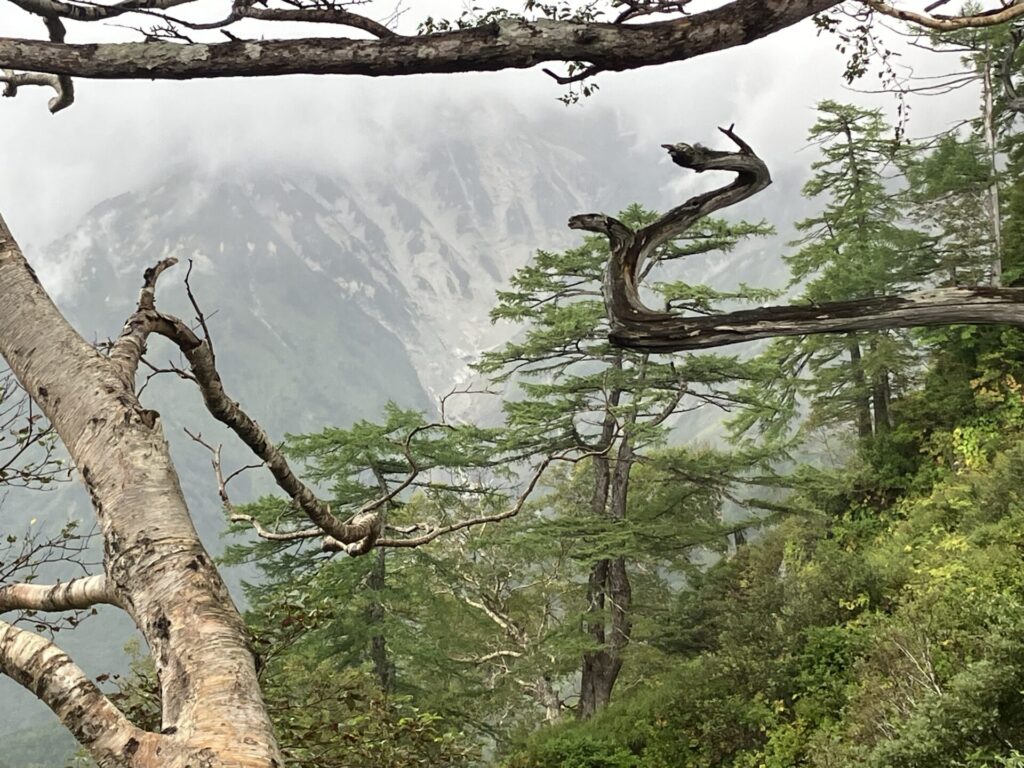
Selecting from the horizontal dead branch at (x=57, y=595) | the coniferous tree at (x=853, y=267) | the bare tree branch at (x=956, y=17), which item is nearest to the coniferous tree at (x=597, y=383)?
the coniferous tree at (x=853, y=267)

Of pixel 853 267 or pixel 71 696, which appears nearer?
pixel 71 696

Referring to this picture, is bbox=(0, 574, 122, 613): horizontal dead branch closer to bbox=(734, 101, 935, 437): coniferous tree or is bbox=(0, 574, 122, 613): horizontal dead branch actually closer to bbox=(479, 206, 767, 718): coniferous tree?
bbox=(479, 206, 767, 718): coniferous tree

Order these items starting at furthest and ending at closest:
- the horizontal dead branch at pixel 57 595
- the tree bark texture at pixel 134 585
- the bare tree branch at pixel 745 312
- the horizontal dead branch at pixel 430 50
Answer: the bare tree branch at pixel 745 312
the horizontal dead branch at pixel 430 50
the horizontal dead branch at pixel 57 595
the tree bark texture at pixel 134 585

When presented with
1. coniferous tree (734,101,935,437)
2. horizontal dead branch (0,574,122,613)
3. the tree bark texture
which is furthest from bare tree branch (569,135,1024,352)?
coniferous tree (734,101,935,437)

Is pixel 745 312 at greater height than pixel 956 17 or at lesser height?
lesser

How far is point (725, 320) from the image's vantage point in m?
3.33

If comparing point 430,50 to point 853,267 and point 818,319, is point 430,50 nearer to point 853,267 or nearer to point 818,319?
point 818,319

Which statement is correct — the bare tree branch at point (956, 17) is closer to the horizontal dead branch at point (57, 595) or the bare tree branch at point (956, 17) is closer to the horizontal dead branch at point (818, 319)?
the horizontal dead branch at point (818, 319)

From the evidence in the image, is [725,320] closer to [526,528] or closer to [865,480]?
[526,528]

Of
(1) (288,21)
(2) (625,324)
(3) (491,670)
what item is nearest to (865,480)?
(3) (491,670)

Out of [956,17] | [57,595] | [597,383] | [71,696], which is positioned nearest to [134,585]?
[71,696]

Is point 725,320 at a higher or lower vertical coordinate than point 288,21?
lower

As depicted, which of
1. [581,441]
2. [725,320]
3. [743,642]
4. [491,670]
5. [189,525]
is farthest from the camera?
[491,670]

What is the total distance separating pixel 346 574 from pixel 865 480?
1220 cm
